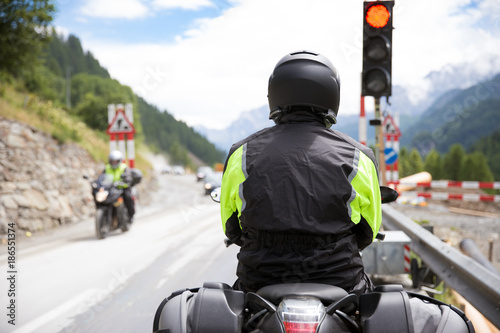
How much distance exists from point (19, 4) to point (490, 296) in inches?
756

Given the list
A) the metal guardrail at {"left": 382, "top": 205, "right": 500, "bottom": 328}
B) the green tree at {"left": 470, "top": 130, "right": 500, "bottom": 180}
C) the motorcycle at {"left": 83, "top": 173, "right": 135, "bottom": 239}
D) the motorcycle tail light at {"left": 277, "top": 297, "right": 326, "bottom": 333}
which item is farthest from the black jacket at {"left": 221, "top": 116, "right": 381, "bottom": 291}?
the green tree at {"left": 470, "top": 130, "right": 500, "bottom": 180}

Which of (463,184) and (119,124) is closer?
(119,124)

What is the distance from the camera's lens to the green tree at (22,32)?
1772 centimetres

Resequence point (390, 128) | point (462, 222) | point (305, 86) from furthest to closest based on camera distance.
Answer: point (390, 128), point (462, 222), point (305, 86)

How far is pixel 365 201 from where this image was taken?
2270 millimetres

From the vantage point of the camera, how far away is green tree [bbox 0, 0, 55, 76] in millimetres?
17719

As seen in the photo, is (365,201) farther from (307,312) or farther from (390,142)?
(390,142)

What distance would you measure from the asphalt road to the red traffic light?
147 inches

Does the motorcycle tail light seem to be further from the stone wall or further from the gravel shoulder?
the stone wall

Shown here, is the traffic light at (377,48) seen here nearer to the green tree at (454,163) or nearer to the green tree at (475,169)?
the green tree at (475,169)

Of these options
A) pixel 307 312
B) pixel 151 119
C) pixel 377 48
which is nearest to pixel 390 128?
pixel 377 48

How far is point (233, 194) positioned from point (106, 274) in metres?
4.53

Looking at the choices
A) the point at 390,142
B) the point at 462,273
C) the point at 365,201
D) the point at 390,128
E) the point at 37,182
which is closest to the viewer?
the point at 365,201

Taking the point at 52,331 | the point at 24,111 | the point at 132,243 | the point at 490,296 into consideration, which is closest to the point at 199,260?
the point at 132,243
